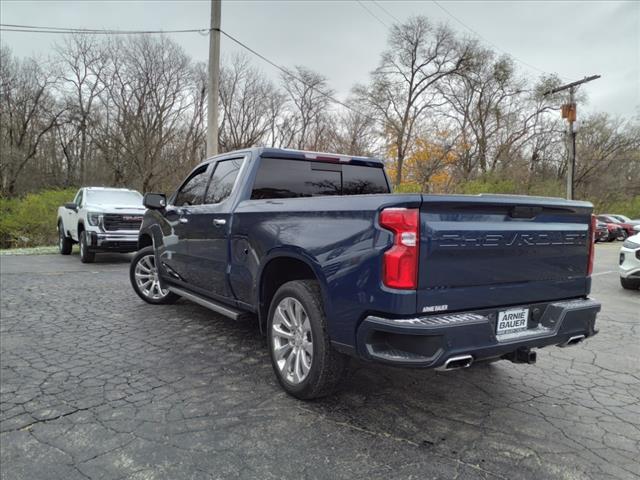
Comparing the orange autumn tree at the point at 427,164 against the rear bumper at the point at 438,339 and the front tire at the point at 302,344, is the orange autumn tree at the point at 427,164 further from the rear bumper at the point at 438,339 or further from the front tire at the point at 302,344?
the rear bumper at the point at 438,339

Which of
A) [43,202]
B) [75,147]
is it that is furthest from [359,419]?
[75,147]

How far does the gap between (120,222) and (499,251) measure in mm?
9746

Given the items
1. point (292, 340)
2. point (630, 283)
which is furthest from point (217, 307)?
point (630, 283)

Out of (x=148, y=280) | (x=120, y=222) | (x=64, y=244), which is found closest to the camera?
(x=148, y=280)

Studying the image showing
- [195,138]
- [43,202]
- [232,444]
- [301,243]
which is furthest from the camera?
[195,138]

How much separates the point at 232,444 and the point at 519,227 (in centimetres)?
224

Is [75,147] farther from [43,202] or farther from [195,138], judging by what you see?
A: [43,202]

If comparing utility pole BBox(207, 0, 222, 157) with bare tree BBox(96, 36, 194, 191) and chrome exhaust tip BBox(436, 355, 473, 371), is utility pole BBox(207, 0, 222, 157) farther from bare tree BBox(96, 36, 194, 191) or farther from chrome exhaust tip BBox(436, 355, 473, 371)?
bare tree BBox(96, 36, 194, 191)

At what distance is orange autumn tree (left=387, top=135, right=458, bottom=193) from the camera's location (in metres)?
33.7

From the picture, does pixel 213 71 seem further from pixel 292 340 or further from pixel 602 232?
pixel 602 232

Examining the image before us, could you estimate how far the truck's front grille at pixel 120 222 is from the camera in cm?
1055

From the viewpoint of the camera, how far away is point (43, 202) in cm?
1650

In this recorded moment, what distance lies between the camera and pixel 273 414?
10.2 ft

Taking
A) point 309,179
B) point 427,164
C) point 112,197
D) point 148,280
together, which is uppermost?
point 427,164
